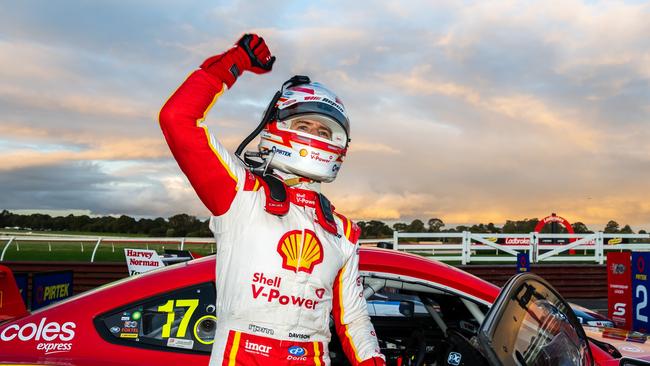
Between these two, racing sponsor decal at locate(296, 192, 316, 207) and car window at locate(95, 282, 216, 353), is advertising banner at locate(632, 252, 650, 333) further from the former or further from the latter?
racing sponsor decal at locate(296, 192, 316, 207)

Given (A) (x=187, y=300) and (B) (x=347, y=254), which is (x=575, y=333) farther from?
(A) (x=187, y=300)

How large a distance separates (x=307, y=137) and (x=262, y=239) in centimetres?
48

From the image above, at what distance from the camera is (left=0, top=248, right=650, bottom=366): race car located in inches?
97.0

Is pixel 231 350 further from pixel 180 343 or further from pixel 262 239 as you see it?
pixel 180 343

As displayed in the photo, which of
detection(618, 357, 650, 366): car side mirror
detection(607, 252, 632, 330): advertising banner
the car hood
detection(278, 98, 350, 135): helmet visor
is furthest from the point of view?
detection(607, 252, 632, 330): advertising banner

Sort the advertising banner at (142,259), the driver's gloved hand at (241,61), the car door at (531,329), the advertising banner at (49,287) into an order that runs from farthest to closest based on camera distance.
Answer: the advertising banner at (142,259) → the advertising banner at (49,287) → the driver's gloved hand at (241,61) → the car door at (531,329)

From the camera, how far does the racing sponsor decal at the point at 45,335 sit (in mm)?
3092

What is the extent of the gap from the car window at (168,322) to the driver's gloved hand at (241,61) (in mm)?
1239

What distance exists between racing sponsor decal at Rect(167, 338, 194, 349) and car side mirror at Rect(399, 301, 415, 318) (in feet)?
5.19

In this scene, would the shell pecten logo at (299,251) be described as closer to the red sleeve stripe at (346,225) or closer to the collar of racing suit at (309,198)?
the collar of racing suit at (309,198)

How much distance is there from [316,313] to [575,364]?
0.97m

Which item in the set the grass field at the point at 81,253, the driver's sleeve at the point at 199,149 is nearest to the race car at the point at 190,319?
the driver's sleeve at the point at 199,149

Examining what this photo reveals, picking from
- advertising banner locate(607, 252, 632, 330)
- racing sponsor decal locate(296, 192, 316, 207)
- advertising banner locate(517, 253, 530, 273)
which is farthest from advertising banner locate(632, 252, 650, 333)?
racing sponsor decal locate(296, 192, 316, 207)

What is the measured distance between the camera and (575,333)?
250 cm
